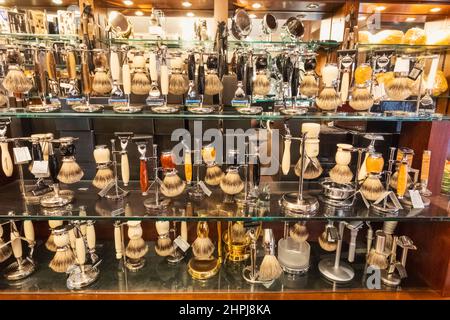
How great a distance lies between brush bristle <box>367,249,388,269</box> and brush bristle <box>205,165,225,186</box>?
28.0 inches

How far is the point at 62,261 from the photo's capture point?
41.2 inches

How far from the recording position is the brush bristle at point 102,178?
3.49 feet

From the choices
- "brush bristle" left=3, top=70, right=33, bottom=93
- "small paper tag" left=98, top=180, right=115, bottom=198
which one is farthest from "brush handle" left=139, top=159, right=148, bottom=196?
"brush bristle" left=3, top=70, right=33, bottom=93

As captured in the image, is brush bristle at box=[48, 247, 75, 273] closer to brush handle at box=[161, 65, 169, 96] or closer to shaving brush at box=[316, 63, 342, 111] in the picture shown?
brush handle at box=[161, 65, 169, 96]

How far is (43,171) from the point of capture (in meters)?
1.02

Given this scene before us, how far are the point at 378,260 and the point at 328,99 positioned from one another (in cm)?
69

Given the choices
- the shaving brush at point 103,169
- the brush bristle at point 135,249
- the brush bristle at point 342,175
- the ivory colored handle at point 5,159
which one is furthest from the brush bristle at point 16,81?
the brush bristle at point 342,175

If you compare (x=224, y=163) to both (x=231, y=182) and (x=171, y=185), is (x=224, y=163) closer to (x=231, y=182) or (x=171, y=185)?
(x=231, y=182)

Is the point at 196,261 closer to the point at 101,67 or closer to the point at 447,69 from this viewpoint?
the point at 101,67

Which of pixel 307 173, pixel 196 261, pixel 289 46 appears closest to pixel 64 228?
pixel 196 261

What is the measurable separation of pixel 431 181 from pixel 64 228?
1495 mm

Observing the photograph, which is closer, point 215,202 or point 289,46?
point 215,202

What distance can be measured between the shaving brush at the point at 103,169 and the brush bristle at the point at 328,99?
0.83 m

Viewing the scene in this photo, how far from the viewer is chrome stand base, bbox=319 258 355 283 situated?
111 centimetres
